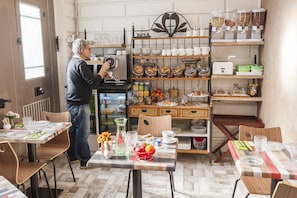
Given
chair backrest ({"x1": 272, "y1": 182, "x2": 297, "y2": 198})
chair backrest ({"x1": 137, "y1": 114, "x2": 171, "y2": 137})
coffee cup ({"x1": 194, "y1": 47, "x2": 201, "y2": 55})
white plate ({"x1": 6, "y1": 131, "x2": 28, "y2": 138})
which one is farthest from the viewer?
coffee cup ({"x1": 194, "y1": 47, "x2": 201, "y2": 55})

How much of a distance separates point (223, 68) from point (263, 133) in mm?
1352

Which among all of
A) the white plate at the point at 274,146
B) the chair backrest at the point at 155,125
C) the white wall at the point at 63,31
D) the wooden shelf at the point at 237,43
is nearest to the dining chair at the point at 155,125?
the chair backrest at the point at 155,125

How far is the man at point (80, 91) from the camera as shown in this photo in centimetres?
335

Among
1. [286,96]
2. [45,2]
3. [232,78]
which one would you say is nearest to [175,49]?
[232,78]

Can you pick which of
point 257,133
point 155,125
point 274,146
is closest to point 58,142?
point 155,125

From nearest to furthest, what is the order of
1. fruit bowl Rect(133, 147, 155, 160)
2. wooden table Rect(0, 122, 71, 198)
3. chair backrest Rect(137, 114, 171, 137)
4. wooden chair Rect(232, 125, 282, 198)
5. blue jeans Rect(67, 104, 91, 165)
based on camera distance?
fruit bowl Rect(133, 147, 155, 160) < wooden chair Rect(232, 125, 282, 198) < wooden table Rect(0, 122, 71, 198) < chair backrest Rect(137, 114, 171, 137) < blue jeans Rect(67, 104, 91, 165)

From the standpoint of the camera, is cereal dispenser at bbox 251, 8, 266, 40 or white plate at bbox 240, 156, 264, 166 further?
cereal dispenser at bbox 251, 8, 266, 40

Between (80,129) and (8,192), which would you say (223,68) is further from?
(8,192)

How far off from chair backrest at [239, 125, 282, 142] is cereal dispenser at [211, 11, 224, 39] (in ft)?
5.29

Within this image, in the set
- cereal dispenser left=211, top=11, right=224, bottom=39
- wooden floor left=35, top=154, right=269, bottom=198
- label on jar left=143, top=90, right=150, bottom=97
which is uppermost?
cereal dispenser left=211, top=11, right=224, bottom=39

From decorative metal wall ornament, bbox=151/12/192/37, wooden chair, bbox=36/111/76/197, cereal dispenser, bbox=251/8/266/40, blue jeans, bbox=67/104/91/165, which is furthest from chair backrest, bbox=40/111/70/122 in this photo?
cereal dispenser, bbox=251/8/266/40

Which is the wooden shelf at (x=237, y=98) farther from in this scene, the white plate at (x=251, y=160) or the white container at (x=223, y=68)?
the white plate at (x=251, y=160)

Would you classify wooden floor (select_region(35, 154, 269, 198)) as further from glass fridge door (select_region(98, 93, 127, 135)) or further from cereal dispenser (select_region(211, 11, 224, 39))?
cereal dispenser (select_region(211, 11, 224, 39))

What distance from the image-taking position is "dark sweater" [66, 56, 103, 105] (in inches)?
131
